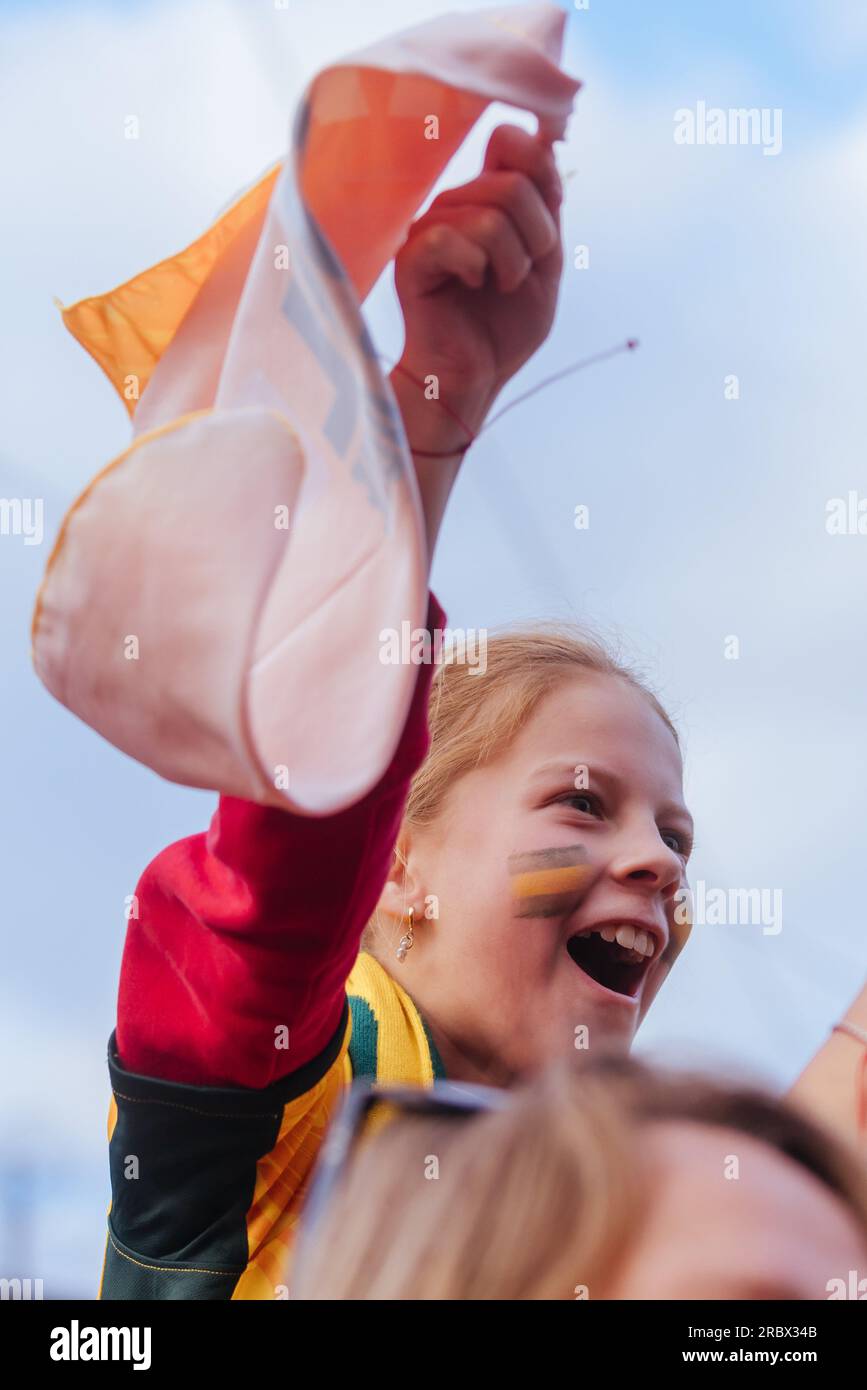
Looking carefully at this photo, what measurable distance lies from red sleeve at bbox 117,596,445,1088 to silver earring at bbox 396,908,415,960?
0.98 feet

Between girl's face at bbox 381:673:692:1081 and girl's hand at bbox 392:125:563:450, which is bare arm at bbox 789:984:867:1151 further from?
girl's hand at bbox 392:125:563:450

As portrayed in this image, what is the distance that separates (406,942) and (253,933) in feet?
1.46

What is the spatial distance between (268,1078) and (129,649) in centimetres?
40

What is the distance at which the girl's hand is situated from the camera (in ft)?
2.51

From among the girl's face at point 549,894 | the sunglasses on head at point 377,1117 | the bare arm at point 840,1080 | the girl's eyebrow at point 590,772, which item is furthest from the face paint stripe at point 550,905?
the sunglasses on head at point 377,1117

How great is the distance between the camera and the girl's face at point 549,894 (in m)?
1.24

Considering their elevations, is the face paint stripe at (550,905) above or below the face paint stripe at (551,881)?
below

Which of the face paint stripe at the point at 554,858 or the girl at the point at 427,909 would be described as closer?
the girl at the point at 427,909

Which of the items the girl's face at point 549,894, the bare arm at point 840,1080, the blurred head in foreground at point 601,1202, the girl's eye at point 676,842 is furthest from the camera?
the girl's eye at point 676,842

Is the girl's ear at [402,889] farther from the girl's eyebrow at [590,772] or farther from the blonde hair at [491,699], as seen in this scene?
the girl's eyebrow at [590,772]

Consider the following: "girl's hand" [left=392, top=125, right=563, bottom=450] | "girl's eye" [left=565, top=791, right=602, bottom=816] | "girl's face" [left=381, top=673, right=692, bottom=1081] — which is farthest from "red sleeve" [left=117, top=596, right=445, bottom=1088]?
"girl's eye" [left=565, top=791, right=602, bottom=816]

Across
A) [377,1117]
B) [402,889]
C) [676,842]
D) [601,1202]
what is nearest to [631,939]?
[676,842]

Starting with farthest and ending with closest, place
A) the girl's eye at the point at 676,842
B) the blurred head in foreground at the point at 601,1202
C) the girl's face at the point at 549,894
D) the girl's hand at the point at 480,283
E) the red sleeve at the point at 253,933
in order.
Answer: the girl's eye at the point at 676,842 → the girl's face at the point at 549,894 → the red sleeve at the point at 253,933 → the girl's hand at the point at 480,283 → the blurred head in foreground at the point at 601,1202
